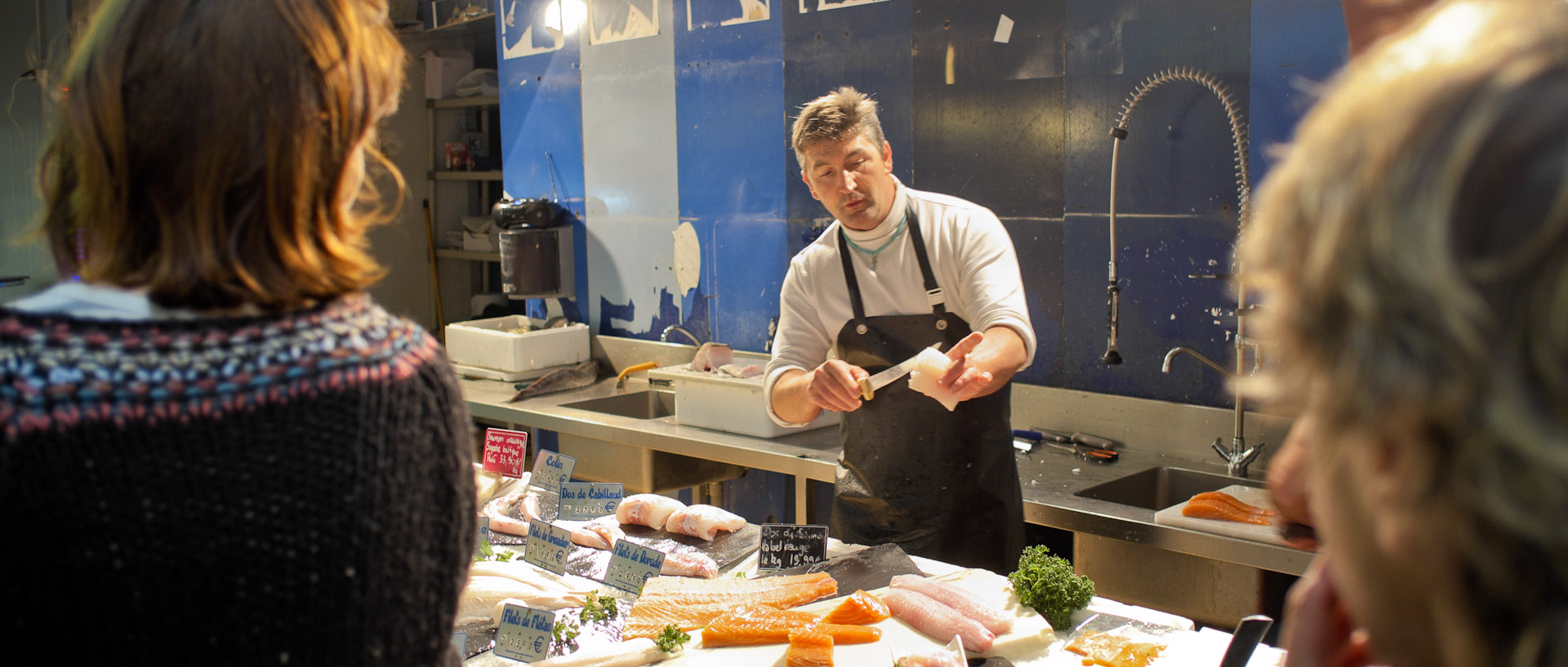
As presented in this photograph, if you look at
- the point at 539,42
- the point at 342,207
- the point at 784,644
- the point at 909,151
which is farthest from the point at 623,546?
the point at 539,42

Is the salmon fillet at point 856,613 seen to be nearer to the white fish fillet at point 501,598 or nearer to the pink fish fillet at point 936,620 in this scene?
the pink fish fillet at point 936,620

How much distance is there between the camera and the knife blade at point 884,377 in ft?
9.98

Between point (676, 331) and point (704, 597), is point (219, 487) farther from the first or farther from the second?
point (676, 331)

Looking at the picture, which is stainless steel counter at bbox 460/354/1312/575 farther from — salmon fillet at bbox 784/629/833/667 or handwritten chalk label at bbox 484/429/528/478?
salmon fillet at bbox 784/629/833/667

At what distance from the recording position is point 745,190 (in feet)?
17.2

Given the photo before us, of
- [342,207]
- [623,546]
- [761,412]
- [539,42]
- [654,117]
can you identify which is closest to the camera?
[342,207]

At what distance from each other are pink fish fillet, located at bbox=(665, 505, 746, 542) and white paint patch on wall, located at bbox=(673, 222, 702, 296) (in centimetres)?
269

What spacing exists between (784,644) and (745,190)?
3.33 meters

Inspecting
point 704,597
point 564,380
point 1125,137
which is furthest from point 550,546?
point 564,380

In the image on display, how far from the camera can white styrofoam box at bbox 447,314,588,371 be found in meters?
5.57

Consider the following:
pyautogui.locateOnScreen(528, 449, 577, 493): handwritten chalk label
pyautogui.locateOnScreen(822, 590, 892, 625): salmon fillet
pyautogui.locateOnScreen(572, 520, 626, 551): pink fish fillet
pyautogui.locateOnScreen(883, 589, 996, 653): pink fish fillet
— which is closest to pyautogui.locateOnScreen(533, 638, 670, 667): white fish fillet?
pyautogui.locateOnScreen(822, 590, 892, 625): salmon fillet

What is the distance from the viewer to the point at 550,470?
10.5 ft

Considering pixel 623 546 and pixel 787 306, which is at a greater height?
pixel 787 306

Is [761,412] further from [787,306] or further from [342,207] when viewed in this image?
[342,207]
